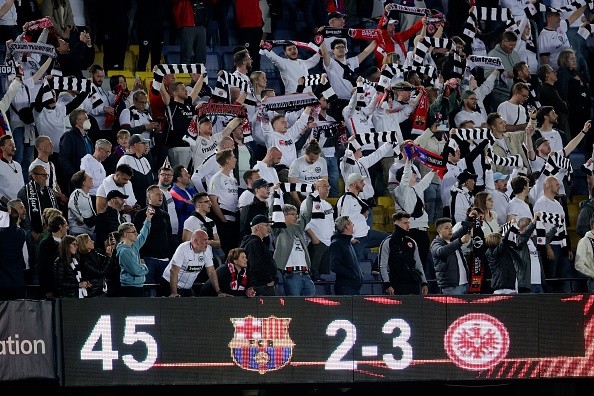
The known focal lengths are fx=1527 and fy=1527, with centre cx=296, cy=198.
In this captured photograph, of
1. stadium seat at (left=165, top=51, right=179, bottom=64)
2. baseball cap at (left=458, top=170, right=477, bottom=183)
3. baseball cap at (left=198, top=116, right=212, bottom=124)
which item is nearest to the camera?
baseball cap at (left=198, top=116, right=212, bottom=124)

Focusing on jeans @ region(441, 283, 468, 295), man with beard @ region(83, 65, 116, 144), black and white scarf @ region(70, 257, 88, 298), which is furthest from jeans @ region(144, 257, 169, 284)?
jeans @ region(441, 283, 468, 295)

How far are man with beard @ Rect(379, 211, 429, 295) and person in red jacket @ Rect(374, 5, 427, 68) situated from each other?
5165 millimetres

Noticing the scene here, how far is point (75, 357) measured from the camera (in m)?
14.9

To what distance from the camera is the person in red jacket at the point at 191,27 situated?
2075 cm

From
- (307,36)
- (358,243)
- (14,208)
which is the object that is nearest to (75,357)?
(14,208)

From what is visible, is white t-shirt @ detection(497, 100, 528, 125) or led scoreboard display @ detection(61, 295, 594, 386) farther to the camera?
white t-shirt @ detection(497, 100, 528, 125)

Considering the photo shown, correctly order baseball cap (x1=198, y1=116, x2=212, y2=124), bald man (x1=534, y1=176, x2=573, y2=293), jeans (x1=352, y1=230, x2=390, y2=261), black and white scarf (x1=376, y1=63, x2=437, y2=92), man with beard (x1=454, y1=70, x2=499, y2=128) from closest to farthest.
Answer: jeans (x1=352, y1=230, x2=390, y2=261) < bald man (x1=534, y1=176, x2=573, y2=293) < baseball cap (x1=198, y1=116, x2=212, y2=124) < black and white scarf (x1=376, y1=63, x2=437, y2=92) < man with beard (x1=454, y1=70, x2=499, y2=128)

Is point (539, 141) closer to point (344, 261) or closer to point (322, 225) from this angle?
point (322, 225)

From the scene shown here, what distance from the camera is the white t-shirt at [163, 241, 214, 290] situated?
15.6 m

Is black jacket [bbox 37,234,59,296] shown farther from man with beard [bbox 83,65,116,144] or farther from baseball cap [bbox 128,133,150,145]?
man with beard [bbox 83,65,116,144]

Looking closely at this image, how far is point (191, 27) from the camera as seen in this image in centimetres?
2078

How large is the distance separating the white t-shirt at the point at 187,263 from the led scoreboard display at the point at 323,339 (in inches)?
25.5

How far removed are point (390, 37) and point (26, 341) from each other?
8.54m

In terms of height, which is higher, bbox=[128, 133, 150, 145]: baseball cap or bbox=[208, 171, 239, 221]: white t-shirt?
bbox=[128, 133, 150, 145]: baseball cap
